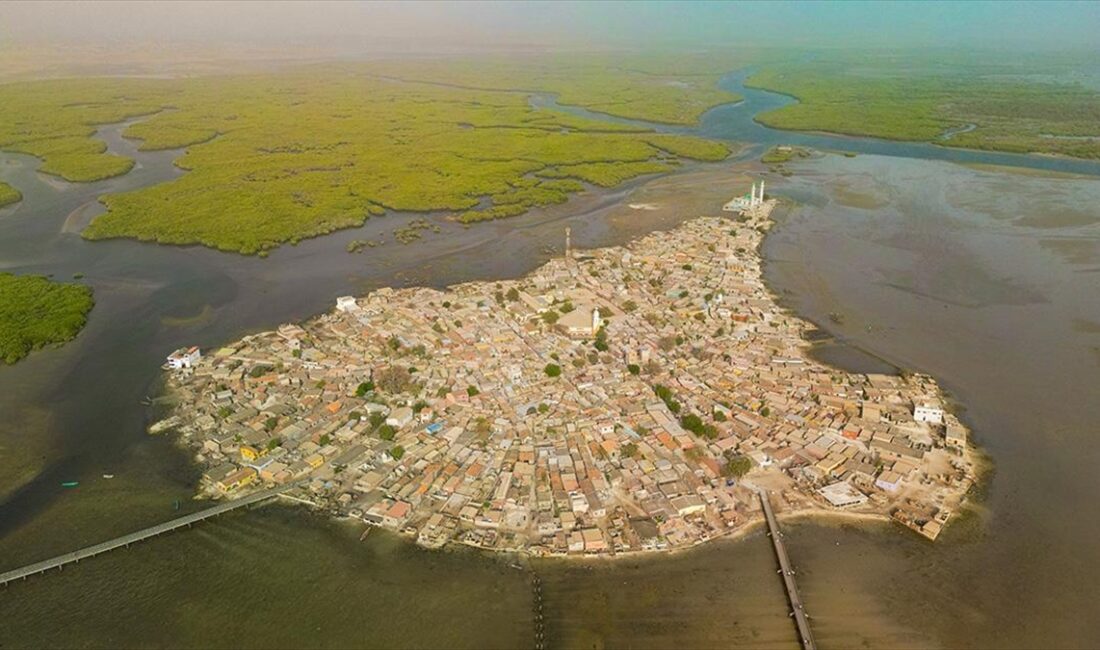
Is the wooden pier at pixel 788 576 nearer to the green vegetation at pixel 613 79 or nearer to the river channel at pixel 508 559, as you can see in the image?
the river channel at pixel 508 559

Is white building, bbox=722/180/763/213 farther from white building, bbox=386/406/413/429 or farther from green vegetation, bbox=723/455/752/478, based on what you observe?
white building, bbox=386/406/413/429

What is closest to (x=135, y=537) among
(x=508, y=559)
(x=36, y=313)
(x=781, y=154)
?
(x=508, y=559)

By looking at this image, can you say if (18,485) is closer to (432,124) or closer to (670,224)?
(670,224)

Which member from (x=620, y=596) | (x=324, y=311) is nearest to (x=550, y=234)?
(x=324, y=311)

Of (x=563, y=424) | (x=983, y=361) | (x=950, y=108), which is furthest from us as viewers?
(x=950, y=108)

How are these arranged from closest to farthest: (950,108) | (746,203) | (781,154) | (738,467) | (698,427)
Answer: (738,467) → (698,427) → (746,203) → (781,154) → (950,108)

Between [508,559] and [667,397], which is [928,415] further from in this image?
[508,559]

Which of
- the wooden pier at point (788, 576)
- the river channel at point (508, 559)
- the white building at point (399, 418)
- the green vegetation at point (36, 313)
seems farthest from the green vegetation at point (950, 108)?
the green vegetation at point (36, 313)
